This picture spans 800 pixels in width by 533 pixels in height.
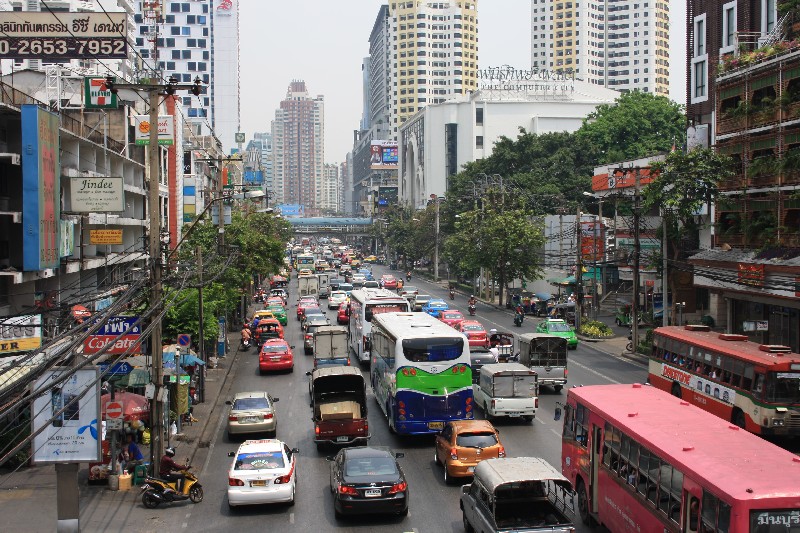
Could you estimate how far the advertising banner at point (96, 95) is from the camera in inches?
1676

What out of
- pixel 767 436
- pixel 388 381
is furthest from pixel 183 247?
pixel 767 436

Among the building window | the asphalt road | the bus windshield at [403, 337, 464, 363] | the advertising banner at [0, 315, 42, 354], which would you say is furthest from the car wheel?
the building window

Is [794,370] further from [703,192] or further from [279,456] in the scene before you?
[703,192]

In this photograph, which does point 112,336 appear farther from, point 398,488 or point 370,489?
point 398,488

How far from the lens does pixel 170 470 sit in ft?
71.7

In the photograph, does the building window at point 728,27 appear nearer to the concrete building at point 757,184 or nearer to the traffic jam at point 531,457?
the concrete building at point 757,184

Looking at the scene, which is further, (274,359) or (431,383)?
(274,359)

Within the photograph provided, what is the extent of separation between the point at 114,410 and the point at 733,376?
17219 mm

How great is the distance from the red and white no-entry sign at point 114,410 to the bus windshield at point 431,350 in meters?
7.86

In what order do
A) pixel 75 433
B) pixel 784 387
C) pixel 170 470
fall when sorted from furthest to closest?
pixel 784 387 < pixel 170 470 < pixel 75 433

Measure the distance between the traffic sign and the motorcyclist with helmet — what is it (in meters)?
1.61

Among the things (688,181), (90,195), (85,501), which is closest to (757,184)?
(688,181)

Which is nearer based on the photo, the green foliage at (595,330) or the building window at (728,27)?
the building window at (728,27)

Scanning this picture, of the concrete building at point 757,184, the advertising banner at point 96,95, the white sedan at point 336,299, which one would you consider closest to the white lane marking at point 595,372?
the concrete building at point 757,184
